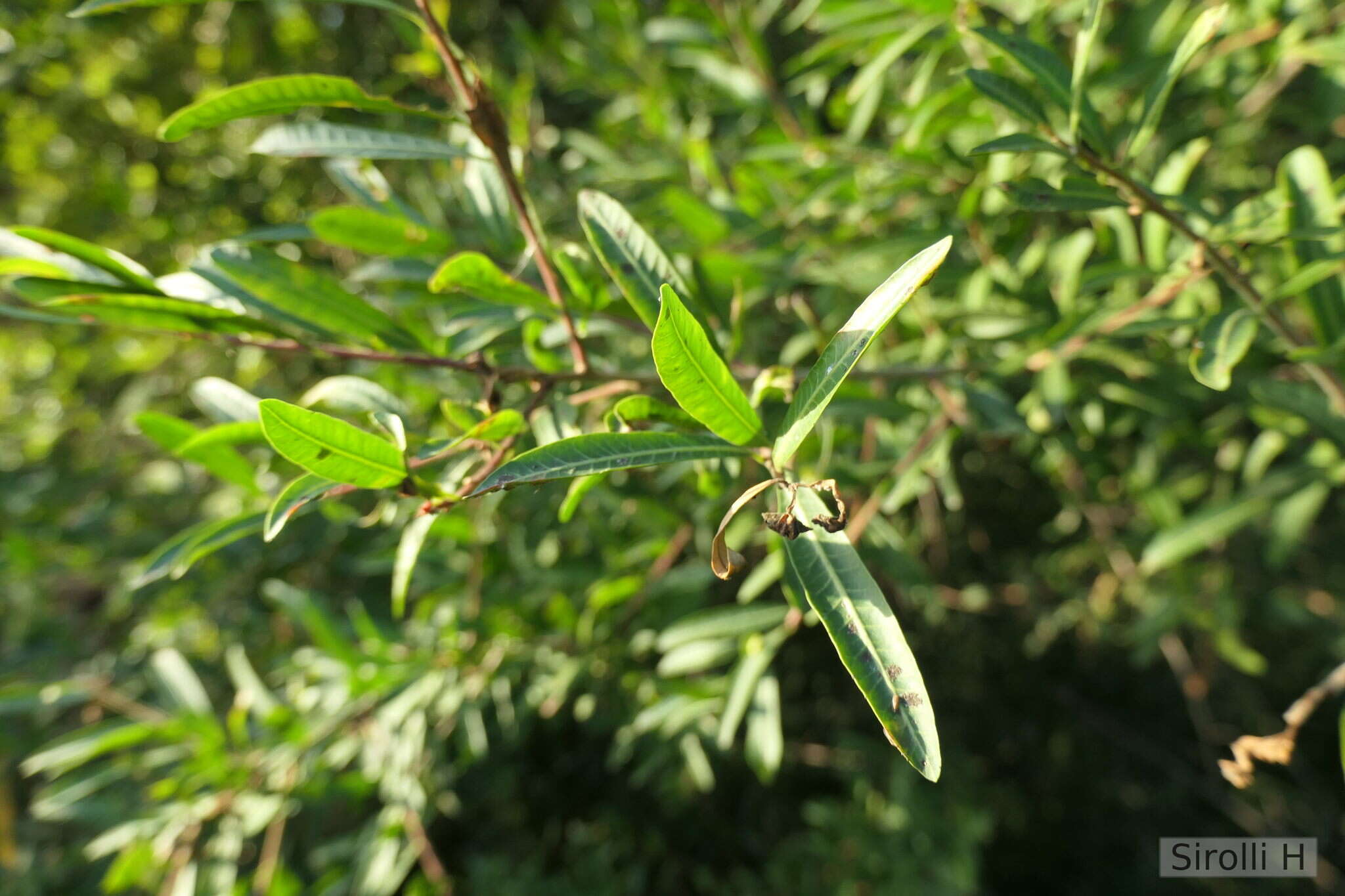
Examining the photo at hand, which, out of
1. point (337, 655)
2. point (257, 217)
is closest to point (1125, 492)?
point (337, 655)

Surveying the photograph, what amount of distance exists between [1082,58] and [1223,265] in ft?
0.81

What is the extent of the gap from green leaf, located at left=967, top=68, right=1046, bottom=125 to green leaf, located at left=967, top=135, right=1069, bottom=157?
0.06 m

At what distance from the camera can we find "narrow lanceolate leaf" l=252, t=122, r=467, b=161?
2.40 ft

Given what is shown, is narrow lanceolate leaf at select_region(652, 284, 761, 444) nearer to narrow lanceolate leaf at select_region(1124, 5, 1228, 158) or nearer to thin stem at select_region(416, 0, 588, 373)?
thin stem at select_region(416, 0, 588, 373)

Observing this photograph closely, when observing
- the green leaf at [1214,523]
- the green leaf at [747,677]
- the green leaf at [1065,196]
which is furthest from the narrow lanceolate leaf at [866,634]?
the green leaf at [1214,523]

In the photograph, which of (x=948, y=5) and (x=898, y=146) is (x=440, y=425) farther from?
(x=948, y=5)

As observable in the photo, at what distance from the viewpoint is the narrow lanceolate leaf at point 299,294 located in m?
0.76

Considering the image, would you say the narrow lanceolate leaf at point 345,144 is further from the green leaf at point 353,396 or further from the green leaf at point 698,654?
the green leaf at point 698,654

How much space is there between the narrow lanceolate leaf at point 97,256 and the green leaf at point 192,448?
0.16 m

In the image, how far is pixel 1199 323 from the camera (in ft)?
2.67

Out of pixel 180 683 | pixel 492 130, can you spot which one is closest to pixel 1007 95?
pixel 492 130

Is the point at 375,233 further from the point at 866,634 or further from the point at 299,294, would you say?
the point at 866,634

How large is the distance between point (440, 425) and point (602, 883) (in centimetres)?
127

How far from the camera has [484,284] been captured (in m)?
0.74
